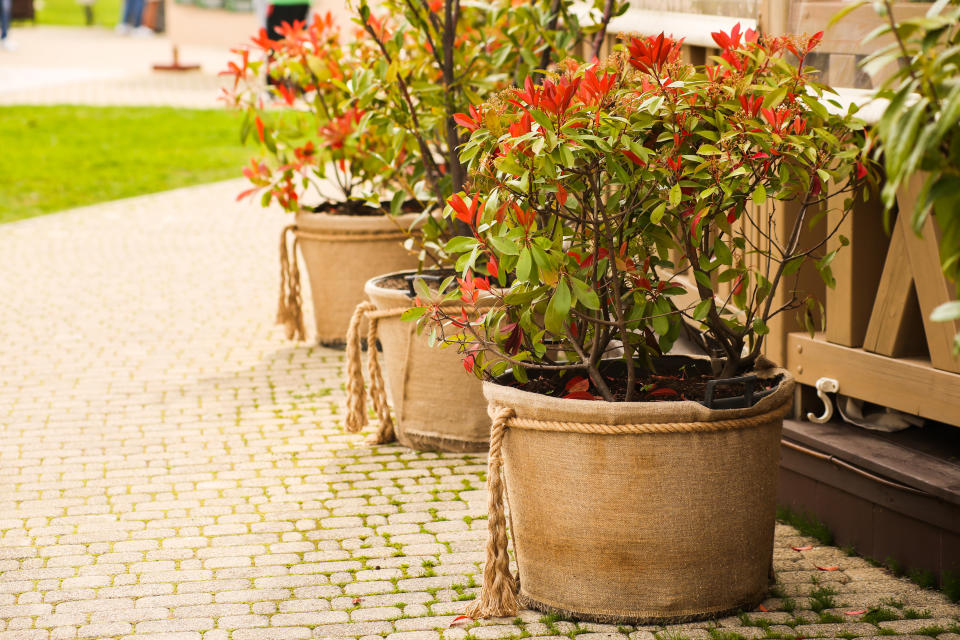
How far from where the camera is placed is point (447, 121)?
5316 mm

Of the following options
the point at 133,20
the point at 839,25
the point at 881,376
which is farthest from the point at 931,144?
the point at 133,20

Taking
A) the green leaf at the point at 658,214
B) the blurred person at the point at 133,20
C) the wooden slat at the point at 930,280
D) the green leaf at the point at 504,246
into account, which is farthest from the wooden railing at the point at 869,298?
the blurred person at the point at 133,20

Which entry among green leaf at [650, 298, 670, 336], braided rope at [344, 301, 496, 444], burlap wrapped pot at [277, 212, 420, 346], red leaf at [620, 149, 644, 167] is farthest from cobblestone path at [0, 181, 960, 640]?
red leaf at [620, 149, 644, 167]

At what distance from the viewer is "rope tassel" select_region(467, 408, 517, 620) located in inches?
139

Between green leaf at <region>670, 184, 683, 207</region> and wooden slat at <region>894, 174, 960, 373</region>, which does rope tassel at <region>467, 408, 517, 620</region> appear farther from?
wooden slat at <region>894, 174, 960, 373</region>

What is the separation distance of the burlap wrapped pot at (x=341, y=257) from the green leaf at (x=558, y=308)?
9.63 feet

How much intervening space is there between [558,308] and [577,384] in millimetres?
445

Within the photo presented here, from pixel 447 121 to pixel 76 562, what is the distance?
2357mm

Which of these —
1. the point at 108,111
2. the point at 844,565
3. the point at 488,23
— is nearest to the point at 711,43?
the point at 488,23

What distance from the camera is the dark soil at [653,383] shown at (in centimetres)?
370

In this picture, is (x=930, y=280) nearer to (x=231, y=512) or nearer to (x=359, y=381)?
(x=359, y=381)

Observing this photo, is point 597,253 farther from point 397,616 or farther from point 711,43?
point 711,43

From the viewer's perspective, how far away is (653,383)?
384 cm

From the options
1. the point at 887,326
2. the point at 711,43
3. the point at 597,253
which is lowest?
the point at 887,326
